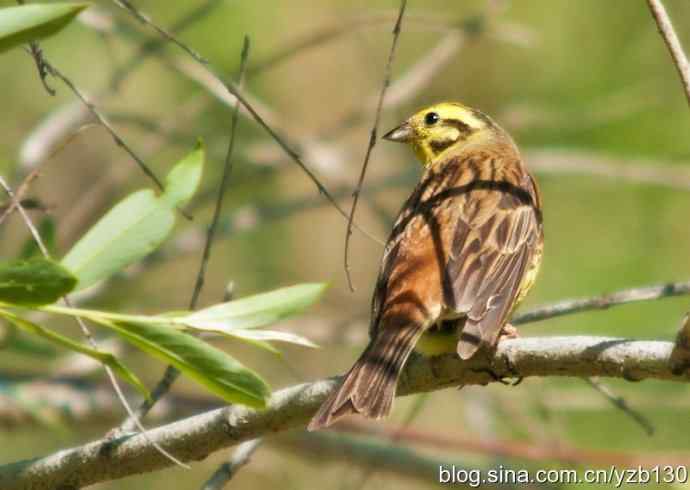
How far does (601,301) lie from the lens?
11.3ft

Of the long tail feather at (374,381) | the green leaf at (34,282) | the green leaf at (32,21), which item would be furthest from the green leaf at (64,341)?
the long tail feather at (374,381)

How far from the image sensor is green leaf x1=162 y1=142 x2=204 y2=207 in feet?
8.77

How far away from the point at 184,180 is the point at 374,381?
0.75 m

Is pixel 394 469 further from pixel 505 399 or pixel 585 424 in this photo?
pixel 585 424

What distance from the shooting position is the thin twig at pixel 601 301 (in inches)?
133

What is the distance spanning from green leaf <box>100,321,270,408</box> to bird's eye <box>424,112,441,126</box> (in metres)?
2.90

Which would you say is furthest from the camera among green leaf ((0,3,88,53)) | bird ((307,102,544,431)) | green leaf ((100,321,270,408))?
bird ((307,102,544,431))

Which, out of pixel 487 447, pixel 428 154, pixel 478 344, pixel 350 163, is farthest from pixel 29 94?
pixel 478 344

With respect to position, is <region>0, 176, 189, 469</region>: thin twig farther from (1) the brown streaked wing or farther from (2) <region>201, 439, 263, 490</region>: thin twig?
(1) the brown streaked wing

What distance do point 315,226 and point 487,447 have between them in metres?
5.00

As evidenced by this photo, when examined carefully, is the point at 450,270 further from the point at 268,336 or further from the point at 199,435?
the point at 268,336

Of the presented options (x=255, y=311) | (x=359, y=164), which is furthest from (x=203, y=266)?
(x=359, y=164)

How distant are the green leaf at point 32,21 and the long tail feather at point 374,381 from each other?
1.07 m

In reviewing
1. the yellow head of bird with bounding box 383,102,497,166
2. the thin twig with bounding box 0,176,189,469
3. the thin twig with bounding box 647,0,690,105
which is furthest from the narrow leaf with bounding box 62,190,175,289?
the yellow head of bird with bounding box 383,102,497,166
